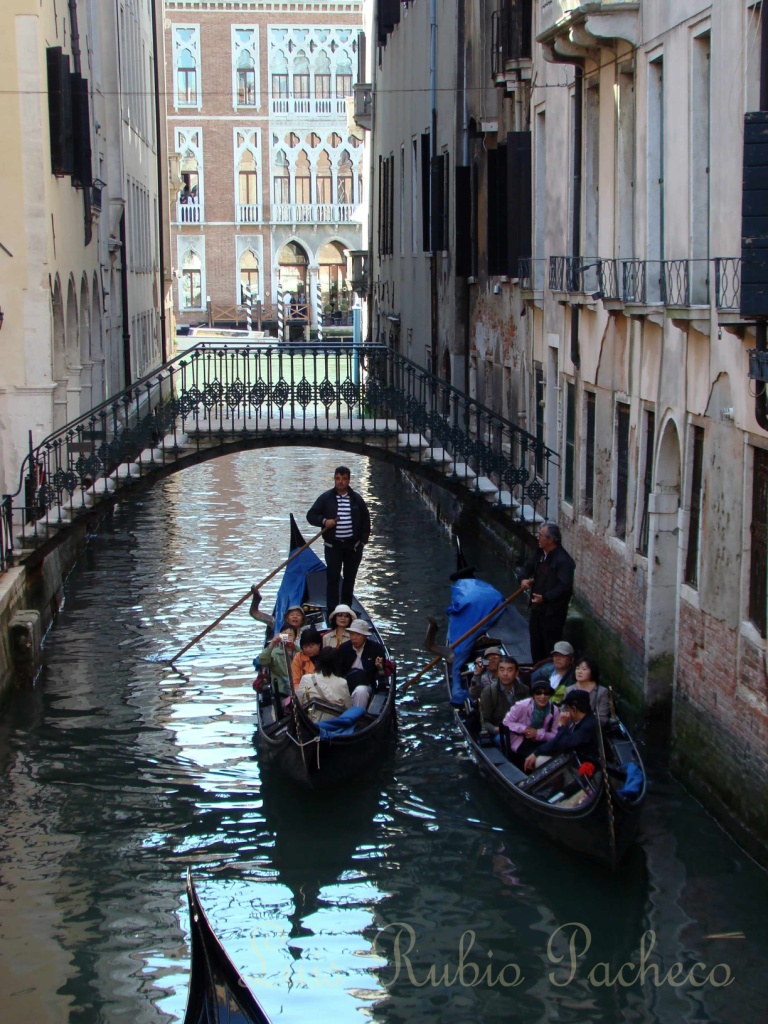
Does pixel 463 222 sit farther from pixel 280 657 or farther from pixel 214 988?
pixel 214 988

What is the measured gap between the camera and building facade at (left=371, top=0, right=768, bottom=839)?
872cm

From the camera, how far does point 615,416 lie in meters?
11.9

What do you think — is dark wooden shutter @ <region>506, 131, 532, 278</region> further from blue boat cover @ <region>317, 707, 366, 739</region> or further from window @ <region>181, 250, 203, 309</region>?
window @ <region>181, 250, 203, 309</region>

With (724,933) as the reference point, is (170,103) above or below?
above

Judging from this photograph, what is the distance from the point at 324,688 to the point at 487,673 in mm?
1042

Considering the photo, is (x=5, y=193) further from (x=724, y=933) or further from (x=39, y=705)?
(x=724, y=933)

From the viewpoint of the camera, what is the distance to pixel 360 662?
10750 millimetres

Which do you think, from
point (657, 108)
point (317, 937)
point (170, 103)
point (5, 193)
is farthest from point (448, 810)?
point (170, 103)

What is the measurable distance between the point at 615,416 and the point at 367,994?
569 cm

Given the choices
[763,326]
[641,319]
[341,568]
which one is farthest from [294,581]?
[763,326]

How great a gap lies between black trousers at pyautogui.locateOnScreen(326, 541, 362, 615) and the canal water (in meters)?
0.71

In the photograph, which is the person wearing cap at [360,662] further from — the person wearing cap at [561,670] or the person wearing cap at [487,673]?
the person wearing cap at [561,670]

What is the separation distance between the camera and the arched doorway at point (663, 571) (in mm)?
10523

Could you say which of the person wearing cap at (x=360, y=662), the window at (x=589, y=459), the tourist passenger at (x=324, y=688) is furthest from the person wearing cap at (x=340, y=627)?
the window at (x=589, y=459)
